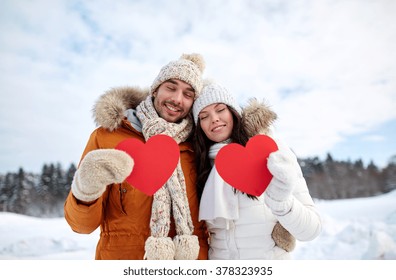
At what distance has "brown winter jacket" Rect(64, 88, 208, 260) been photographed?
1507 millimetres

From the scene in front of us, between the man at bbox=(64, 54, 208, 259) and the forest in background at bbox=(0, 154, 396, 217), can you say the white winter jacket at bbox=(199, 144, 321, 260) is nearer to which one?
the man at bbox=(64, 54, 208, 259)

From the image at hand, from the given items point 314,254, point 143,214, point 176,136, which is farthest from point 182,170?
point 314,254

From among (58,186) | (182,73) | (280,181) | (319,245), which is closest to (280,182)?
(280,181)

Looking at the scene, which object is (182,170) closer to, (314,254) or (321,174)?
(314,254)

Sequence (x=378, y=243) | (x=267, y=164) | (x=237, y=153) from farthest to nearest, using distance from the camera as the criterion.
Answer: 1. (x=378, y=243)
2. (x=237, y=153)
3. (x=267, y=164)

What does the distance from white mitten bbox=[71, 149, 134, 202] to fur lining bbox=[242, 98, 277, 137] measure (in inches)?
29.3

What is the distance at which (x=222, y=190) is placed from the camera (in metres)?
1.51

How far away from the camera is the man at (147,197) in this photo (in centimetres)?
141

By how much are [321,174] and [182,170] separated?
16272 millimetres

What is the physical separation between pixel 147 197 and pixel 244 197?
0.49m

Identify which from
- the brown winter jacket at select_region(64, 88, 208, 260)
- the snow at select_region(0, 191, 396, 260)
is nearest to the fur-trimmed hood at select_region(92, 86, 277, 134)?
the brown winter jacket at select_region(64, 88, 208, 260)

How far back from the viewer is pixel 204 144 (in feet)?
5.63

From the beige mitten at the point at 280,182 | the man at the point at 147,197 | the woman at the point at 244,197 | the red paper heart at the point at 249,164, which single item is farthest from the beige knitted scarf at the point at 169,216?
the beige mitten at the point at 280,182

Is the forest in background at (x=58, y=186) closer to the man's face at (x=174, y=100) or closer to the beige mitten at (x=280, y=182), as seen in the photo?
the man's face at (x=174, y=100)
